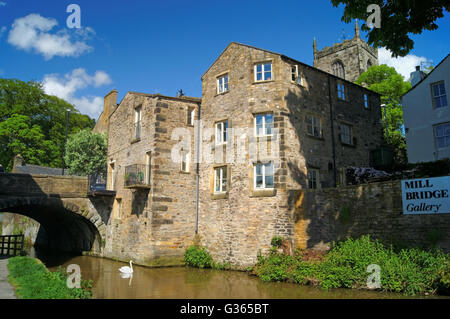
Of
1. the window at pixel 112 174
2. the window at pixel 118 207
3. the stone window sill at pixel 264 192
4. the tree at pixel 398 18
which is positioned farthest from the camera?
the window at pixel 112 174

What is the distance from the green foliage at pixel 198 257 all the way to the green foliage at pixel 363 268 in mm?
3247

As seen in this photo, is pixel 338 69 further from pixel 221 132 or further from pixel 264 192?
pixel 264 192

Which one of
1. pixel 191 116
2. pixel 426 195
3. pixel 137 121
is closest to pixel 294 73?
pixel 191 116

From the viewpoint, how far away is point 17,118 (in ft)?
120

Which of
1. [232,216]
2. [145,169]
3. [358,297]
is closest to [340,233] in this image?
[358,297]

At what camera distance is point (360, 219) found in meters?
13.7

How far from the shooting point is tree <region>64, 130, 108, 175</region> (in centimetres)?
3061

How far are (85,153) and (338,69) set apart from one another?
35.4 metres

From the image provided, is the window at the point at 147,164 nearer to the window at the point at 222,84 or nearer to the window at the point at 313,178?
the window at the point at 222,84

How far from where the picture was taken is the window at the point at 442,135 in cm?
2002

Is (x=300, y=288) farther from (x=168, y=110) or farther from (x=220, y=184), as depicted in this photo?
(x=168, y=110)

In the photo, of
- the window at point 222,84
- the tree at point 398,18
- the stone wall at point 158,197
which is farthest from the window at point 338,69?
the tree at point 398,18

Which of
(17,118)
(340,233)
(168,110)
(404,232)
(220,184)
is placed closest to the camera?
(404,232)
